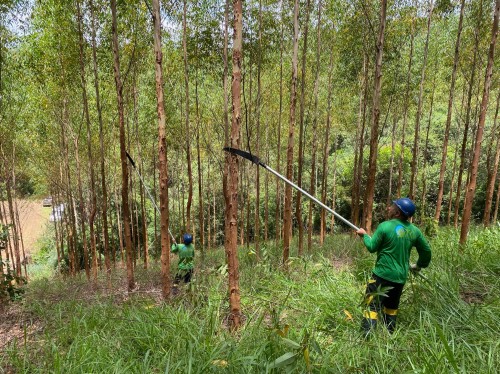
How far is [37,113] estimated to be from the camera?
10203 millimetres

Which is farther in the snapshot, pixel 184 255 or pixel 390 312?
pixel 184 255

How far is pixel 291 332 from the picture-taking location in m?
2.91

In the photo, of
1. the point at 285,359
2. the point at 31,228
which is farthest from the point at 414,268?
the point at 31,228

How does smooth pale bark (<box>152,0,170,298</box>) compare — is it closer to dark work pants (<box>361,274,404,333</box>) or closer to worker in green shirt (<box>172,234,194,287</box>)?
worker in green shirt (<box>172,234,194,287</box>)

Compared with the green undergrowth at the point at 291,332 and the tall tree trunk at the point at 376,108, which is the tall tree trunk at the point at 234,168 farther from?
the tall tree trunk at the point at 376,108

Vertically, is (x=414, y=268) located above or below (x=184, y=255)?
above

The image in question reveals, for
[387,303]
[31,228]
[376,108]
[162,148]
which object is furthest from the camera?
[31,228]

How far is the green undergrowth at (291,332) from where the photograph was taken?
7.20 ft

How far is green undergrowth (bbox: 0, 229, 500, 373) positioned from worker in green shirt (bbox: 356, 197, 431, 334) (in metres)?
0.18

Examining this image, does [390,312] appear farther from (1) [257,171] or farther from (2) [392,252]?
(1) [257,171]

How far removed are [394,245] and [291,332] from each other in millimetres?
1295

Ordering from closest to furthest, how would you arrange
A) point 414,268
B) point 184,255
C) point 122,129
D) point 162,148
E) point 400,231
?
point 400,231
point 414,268
point 162,148
point 122,129
point 184,255

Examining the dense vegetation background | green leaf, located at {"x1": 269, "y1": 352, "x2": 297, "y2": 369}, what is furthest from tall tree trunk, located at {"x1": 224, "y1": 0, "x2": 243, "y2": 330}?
green leaf, located at {"x1": 269, "y1": 352, "x2": 297, "y2": 369}

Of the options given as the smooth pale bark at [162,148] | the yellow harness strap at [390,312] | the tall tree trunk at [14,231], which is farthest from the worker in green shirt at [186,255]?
the tall tree trunk at [14,231]
